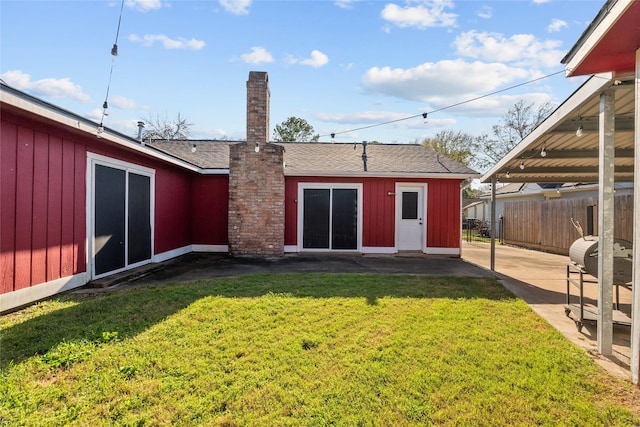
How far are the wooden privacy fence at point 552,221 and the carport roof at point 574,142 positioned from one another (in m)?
1.02

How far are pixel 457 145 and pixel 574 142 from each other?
74.6ft

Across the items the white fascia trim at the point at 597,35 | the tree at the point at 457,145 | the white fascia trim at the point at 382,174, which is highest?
the tree at the point at 457,145

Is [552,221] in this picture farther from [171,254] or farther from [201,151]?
[201,151]

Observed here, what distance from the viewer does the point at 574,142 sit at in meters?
5.43

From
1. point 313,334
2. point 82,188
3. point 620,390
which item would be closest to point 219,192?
point 82,188

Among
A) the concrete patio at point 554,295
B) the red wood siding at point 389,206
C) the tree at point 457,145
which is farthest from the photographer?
the tree at point 457,145

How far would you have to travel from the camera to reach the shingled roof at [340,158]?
9.27 metres

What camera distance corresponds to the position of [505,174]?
7.51 meters

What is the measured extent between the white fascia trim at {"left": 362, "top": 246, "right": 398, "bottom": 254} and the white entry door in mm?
336

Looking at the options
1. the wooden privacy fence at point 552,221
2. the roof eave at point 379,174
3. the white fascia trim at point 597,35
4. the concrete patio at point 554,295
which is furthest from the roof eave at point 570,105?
the wooden privacy fence at point 552,221

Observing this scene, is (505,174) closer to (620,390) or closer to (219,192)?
(620,390)

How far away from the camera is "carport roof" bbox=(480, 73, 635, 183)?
3.57 metres

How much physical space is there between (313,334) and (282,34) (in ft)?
25.4

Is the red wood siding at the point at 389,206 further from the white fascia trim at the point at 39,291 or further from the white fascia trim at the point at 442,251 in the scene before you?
the white fascia trim at the point at 39,291
